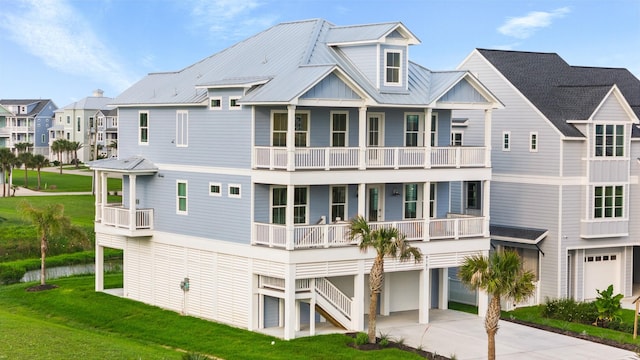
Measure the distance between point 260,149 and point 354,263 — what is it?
5206 mm

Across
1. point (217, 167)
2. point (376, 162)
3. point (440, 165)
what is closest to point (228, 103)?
point (217, 167)

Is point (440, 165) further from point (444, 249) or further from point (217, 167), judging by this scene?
point (217, 167)

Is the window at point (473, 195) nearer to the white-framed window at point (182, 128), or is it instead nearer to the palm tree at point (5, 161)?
the white-framed window at point (182, 128)

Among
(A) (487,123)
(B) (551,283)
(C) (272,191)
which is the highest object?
(A) (487,123)

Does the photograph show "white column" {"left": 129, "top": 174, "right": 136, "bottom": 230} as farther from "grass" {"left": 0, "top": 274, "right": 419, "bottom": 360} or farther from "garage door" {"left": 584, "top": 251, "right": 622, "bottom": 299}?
"garage door" {"left": 584, "top": 251, "right": 622, "bottom": 299}

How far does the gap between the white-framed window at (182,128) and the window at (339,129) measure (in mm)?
5805

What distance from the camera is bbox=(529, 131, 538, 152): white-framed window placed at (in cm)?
4366

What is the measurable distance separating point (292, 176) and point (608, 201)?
1665 centimetres

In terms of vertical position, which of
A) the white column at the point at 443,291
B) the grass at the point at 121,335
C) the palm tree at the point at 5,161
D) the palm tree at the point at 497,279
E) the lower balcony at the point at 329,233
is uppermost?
the palm tree at the point at 5,161

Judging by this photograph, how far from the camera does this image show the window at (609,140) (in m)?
43.2

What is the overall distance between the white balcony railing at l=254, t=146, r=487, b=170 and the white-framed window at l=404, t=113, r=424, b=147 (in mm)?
1498

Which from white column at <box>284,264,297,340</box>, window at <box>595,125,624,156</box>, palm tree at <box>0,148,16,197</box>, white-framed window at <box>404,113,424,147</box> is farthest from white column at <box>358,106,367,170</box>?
palm tree at <box>0,148,16,197</box>

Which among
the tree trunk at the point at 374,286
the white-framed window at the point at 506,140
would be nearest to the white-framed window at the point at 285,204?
the tree trunk at the point at 374,286

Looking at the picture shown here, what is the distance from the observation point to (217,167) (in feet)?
121
